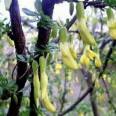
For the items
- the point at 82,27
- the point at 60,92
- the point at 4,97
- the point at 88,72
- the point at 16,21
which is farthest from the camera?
the point at 60,92

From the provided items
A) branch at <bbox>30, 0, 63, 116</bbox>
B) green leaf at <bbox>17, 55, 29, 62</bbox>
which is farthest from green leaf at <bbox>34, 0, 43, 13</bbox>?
green leaf at <bbox>17, 55, 29, 62</bbox>

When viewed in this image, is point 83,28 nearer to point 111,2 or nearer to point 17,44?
point 111,2

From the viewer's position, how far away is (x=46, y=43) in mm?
953

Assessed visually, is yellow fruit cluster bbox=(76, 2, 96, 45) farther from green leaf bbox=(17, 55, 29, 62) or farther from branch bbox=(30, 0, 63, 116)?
green leaf bbox=(17, 55, 29, 62)

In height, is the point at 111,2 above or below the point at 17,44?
above

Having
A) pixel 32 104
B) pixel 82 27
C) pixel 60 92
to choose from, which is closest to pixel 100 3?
pixel 82 27

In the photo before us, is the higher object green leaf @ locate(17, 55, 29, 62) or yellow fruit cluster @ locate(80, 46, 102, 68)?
green leaf @ locate(17, 55, 29, 62)

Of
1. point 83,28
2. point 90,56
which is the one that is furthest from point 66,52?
point 90,56

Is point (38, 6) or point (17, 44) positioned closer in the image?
Result: point (38, 6)

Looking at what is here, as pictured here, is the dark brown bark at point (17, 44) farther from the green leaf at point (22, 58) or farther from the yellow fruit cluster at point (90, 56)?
the yellow fruit cluster at point (90, 56)

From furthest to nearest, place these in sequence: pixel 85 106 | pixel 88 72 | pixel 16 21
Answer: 1. pixel 85 106
2. pixel 88 72
3. pixel 16 21

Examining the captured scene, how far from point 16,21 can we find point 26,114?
0.29 meters

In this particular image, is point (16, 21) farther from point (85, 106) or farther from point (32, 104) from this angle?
point (85, 106)

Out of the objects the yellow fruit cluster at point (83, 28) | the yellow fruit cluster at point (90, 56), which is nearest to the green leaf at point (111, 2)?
the yellow fruit cluster at point (83, 28)
